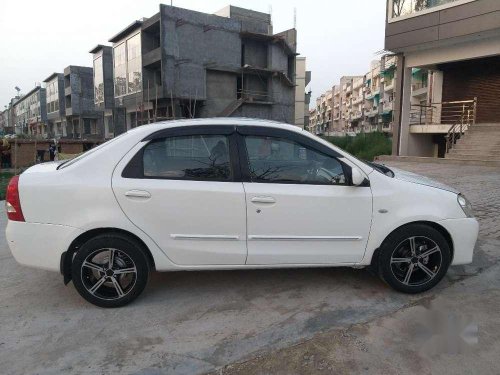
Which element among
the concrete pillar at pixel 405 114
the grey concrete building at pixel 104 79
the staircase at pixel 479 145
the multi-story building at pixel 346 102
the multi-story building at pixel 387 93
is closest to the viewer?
the staircase at pixel 479 145

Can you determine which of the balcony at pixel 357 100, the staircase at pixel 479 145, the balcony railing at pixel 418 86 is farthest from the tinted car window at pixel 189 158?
the balcony at pixel 357 100

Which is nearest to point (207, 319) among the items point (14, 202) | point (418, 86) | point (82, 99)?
point (14, 202)

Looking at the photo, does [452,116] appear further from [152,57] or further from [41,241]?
[152,57]

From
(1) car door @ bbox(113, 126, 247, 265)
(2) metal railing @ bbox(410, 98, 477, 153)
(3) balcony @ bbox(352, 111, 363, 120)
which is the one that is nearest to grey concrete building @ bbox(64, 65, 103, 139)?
(2) metal railing @ bbox(410, 98, 477, 153)

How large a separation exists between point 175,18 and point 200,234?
3236 cm

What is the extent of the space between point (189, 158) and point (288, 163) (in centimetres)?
87

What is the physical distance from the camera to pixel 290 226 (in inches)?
135

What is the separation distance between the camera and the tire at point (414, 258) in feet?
11.6

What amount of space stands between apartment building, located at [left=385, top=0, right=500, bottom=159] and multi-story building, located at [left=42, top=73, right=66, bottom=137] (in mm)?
61617

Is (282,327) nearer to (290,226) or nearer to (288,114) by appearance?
(290,226)

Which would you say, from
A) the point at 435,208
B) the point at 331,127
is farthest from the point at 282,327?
the point at 331,127

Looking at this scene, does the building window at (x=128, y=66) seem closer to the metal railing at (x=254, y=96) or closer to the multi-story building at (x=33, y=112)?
→ the metal railing at (x=254, y=96)

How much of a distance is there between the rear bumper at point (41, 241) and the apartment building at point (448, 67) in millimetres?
15589

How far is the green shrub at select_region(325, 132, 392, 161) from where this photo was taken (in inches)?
831
